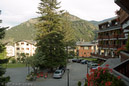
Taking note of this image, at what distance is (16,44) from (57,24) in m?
47.9

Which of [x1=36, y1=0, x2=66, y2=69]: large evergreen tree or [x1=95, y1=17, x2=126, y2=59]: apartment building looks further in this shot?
[x1=95, y1=17, x2=126, y2=59]: apartment building

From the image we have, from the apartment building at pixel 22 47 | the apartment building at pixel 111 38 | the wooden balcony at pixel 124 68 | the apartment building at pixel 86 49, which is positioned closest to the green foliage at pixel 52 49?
the apartment building at pixel 111 38

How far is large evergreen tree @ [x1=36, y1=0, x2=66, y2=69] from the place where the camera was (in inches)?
1158

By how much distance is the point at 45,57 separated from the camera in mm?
29188

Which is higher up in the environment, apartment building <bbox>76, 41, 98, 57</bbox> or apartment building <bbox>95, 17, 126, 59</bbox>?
apartment building <bbox>95, 17, 126, 59</bbox>

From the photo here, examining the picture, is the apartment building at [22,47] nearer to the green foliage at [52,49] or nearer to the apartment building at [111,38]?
the apartment building at [111,38]

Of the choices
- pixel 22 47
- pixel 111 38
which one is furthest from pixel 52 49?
pixel 22 47

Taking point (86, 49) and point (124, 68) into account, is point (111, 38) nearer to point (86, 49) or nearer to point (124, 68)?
point (124, 68)

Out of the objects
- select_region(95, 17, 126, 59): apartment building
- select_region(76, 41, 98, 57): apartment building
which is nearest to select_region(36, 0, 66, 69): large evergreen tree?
select_region(95, 17, 126, 59): apartment building

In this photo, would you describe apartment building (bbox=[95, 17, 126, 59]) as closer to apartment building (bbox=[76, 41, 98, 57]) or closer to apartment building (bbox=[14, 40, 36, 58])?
apartment building (bbox=[76, 41, 98, 57])

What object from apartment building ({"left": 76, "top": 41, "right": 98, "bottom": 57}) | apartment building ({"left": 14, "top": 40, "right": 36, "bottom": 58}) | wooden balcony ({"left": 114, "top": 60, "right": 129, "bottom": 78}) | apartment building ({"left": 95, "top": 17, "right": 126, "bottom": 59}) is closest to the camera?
wooden balcony ({"left": 114, "top": 60, "right": 129, "bottom": 78})

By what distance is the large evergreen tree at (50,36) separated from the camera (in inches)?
1158

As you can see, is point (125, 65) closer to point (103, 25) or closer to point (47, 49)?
point (47, 49)

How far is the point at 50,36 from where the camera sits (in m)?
30.1
